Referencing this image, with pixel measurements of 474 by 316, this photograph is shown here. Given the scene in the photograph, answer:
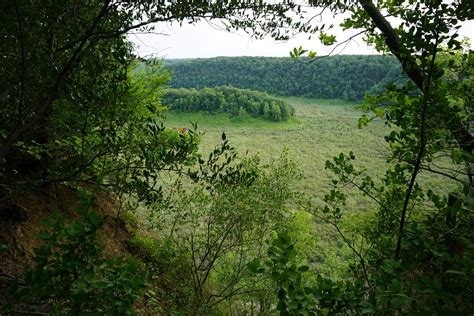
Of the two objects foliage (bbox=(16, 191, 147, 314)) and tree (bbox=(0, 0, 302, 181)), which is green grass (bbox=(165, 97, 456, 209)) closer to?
tree (bbox=(0, 0, 302, 181))

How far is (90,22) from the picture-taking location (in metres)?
2.72

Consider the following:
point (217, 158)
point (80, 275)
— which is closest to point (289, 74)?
point (217, 158)

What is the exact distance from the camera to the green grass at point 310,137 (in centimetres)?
3559

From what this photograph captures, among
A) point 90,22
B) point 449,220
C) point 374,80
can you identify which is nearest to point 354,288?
point 449,220

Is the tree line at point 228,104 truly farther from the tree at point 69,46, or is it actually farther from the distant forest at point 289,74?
the tree at point 69,46

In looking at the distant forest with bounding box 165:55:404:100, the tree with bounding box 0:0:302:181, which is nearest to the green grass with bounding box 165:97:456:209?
the distant forest with bounding box 165:55:404:100

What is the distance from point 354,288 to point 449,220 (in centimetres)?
56

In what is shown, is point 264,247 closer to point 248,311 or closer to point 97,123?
point 248,311

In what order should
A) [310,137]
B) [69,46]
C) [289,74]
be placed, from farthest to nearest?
[289,74] → [310,137] → [69,46]

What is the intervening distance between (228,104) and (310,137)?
73.2 ft

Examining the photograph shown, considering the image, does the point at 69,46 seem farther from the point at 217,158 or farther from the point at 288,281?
the point at 288,281

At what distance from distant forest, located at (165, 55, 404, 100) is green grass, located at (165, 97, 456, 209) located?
17.0ft

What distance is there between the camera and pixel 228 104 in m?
70.0

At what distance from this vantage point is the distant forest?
78.8 metres
